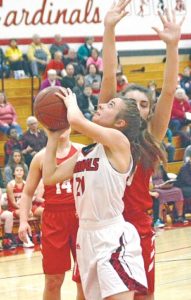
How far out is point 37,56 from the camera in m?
18.6

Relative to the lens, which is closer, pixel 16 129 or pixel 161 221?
pixel 161 221

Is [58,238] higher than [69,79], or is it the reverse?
[69,79]

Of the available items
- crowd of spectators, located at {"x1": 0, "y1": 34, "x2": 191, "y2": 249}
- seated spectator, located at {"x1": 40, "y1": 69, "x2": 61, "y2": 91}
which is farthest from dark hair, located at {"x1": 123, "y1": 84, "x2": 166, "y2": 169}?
seated spectator, located at {"x1": 40, "y1": 69, "x2": 61, "y2": 91}

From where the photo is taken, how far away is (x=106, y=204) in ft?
14.8

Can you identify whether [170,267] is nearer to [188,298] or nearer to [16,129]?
[188,298]

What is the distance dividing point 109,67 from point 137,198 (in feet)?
2.70

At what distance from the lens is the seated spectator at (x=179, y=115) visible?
707 inches

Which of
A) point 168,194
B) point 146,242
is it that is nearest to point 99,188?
point 146,242

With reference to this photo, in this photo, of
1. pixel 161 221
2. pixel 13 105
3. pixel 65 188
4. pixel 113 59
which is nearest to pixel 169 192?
pixel 161 221

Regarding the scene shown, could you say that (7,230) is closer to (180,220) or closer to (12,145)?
(12,145)

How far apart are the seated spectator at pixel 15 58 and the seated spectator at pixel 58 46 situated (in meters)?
1.03

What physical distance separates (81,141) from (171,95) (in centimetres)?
1204

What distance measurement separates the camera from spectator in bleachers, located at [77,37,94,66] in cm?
1934

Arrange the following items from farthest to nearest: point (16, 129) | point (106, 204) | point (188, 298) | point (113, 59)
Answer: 1. point (16, 129)
2. point (188, 298)
3. point (113, 59)
4. point (106, 204)
